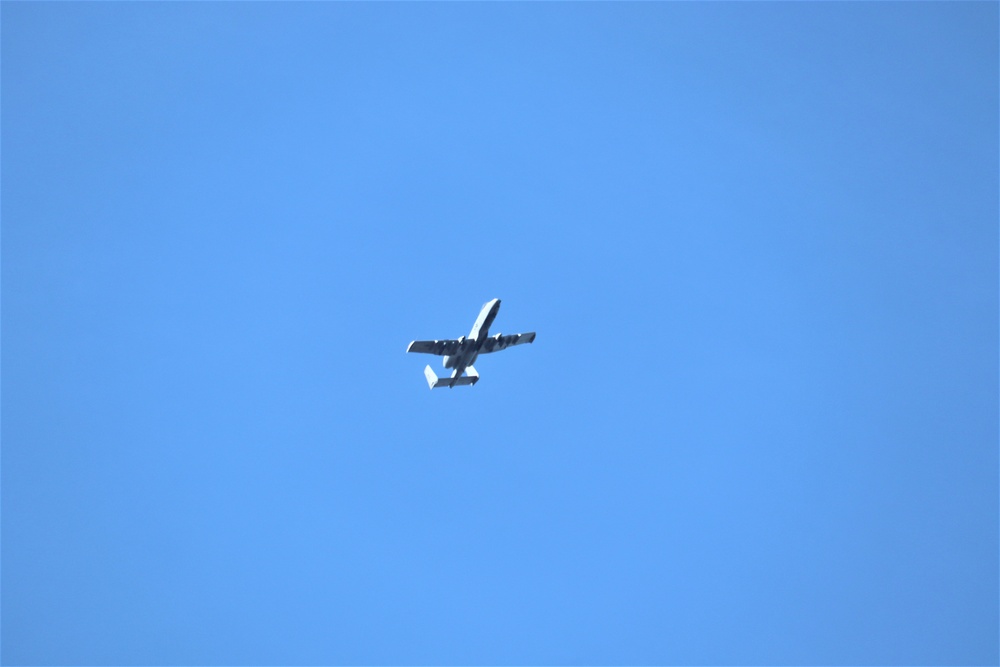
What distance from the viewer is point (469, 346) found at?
82.8 metres

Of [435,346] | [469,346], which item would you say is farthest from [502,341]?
[435,346]

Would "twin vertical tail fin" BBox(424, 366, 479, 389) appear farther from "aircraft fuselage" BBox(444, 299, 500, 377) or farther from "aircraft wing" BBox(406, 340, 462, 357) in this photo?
"aircraft wing" BBox(406, 340, 462, 357)

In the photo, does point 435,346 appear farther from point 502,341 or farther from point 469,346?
point 502,341

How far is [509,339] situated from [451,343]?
4.48 meters

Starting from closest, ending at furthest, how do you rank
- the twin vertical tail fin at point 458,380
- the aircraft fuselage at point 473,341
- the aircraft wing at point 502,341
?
the aircraft fuselage at point 473,341, the aircraft wing at point 502,341, the twin vertical tail fin at point 458,380

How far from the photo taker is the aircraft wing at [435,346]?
265 feet

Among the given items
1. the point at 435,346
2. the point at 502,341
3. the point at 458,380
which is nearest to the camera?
the point at 435,346

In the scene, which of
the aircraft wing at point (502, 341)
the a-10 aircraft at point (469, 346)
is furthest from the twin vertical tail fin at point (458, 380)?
the aircraft wing at point (502, 341)

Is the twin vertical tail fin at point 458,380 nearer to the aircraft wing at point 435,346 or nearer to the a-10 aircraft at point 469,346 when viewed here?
the a-10 aircraft at point 469,346

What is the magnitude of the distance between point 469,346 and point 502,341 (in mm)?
2591

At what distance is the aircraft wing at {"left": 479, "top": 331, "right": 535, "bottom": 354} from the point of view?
83.4 meters

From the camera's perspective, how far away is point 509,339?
84.4m

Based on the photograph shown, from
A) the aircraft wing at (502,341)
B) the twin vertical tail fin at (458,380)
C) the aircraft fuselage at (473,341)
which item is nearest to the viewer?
the aircraft fuselage at (473,341)

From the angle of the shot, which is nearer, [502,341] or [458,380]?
[502,341]
